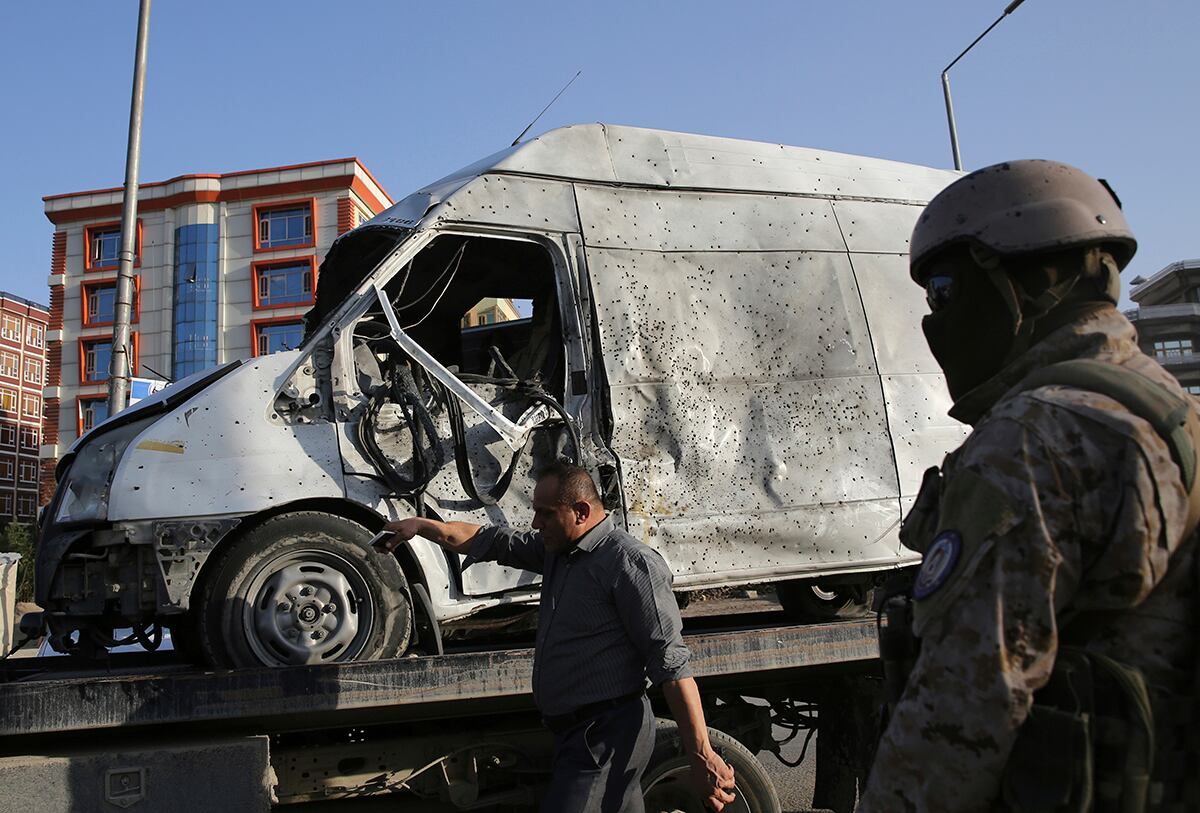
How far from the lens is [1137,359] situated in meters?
1.72

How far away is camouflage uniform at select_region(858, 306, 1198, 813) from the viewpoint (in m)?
1.49

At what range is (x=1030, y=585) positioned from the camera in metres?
1.49

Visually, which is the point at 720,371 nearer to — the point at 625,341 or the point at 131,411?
the point at 625,341

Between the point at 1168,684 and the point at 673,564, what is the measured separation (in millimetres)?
3680

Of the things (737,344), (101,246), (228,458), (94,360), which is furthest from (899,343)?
(101,246)

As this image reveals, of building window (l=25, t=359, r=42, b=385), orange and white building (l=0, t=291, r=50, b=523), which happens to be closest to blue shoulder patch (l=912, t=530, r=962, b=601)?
orange and white building (l=0, t=291, r=50, b=523)

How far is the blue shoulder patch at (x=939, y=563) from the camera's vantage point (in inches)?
61.1

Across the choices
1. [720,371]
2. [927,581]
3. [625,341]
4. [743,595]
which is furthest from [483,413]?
[743,595]

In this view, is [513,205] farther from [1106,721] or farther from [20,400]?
[20,400]

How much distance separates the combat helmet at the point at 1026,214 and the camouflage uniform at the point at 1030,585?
36 centimetres

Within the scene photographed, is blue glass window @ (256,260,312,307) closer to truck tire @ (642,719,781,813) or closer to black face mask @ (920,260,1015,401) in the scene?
truck tire @ (642,719,781,813)

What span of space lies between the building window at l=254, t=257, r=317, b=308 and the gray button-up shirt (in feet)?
176

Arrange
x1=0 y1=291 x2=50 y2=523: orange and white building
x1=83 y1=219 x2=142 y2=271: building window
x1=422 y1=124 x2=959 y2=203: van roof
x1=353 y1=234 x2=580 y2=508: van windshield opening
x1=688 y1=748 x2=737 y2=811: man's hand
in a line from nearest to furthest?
x1=688 y1=748 x2=737 y2=811: man's hand → x1=353 y1=234 x2=580 y2=508: van windshield opening → x1=422 y1=124 x2=959 y2=203: van roof → x1=83 y1=219 x2=142 y2=271: building window → x1=0 y1=291 x2=50 y2=523: orange and white building

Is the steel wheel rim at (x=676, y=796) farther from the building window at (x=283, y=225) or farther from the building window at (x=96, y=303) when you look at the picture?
the building window at (x=96, y=303)
